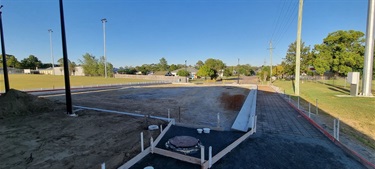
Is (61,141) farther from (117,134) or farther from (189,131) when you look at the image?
(189,131)

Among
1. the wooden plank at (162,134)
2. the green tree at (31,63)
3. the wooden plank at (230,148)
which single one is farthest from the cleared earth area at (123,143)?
the green tree at (31,63)

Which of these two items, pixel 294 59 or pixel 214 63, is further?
pixel 214 63

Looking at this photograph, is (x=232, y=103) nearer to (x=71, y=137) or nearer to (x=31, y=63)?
(x=71, y=137)

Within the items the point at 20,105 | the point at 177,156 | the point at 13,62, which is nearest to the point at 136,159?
the point at 177,156

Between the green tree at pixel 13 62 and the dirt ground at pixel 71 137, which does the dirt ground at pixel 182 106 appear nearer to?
the dirt ground at pixel 71 137

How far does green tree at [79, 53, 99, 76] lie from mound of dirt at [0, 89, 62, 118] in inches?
2344

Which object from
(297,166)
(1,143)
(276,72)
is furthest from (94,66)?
(297,166)

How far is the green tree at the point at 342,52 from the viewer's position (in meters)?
31.8

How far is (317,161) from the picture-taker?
5.02 metres

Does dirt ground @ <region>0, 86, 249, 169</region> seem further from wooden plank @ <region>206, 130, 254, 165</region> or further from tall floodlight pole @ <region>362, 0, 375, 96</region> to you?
tall floodlight pole @ <region>362, 0, 375, 96</region>

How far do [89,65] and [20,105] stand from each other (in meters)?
63.3

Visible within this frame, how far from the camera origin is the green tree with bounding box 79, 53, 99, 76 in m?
66.5

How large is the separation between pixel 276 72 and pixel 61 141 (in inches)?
2263

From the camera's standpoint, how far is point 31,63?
86125 millimetres
